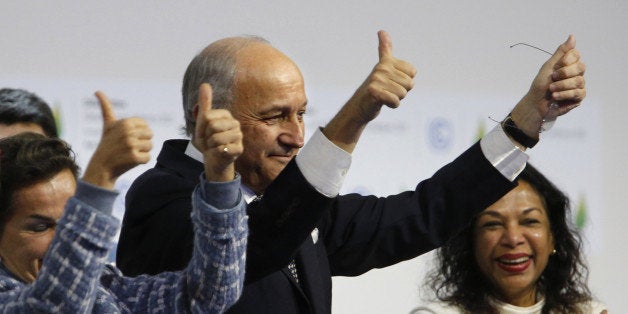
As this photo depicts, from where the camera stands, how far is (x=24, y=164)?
1.45m

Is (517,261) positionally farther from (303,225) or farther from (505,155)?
(303,225)

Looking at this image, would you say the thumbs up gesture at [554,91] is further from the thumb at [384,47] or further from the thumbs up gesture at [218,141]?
the thumbs up gesture at [218,141]

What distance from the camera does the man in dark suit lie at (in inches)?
59.4

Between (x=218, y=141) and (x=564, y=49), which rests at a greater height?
(x=564, y=49)

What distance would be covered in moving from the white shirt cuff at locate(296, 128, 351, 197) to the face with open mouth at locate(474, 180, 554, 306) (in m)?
1.09

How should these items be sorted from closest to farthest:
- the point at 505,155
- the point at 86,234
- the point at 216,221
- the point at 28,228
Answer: the point at 86,234 → the point at 216,221 → the point at 28,228 → the point at 505,155

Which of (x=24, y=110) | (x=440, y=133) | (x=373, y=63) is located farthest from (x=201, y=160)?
(x=440, y=133)

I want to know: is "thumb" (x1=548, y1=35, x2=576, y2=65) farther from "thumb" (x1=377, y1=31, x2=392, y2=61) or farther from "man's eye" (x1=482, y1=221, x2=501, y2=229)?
"man's eye" (x1=482, y1=221, x2=501, y2=229)

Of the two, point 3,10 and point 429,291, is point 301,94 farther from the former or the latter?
point 3,10

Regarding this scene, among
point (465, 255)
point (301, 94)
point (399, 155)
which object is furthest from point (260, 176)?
point (399, 155)

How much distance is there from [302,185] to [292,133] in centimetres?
22

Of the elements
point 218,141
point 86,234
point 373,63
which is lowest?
point 373,63

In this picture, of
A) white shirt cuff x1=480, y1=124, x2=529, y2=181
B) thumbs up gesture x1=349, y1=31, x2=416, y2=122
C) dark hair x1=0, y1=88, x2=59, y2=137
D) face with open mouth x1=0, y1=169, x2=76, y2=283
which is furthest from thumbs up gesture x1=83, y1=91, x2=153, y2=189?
dark hair x1=0, y1=88, x2=59, y2=137

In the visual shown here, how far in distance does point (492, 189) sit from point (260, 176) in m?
0.40
